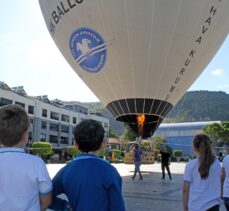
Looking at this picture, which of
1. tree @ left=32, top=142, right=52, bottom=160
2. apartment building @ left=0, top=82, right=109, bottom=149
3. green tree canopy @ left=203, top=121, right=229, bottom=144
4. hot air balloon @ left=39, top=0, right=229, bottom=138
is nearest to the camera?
hot air balloon @ left=39, top=0, right=229, bottom=138

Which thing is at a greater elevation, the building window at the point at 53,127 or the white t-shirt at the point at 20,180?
the building window at the point at 53,127

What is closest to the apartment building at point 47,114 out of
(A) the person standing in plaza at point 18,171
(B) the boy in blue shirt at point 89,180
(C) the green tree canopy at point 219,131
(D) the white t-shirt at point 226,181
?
(C) the green tree canopy at point 219,131

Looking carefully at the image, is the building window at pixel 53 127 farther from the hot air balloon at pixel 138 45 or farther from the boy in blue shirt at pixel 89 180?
the boy in blue shirt at pixel 89 180

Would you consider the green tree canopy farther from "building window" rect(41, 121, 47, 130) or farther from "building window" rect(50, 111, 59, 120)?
"building window" rect(41, 121, 47, 130)

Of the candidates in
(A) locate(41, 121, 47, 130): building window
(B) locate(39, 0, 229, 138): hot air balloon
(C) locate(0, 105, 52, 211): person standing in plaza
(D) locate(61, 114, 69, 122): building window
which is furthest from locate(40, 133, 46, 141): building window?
(C) locate(0, 105, 52, 211): person standing in plaza

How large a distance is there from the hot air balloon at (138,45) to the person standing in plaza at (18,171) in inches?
455

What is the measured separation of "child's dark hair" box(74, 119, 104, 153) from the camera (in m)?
2.56

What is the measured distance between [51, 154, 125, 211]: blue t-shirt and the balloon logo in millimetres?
11875

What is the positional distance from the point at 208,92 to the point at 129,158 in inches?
6908

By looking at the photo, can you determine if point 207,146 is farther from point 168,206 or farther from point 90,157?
point 168,206

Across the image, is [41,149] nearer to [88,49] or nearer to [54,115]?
[54,115]

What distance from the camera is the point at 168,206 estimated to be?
7.98 meters

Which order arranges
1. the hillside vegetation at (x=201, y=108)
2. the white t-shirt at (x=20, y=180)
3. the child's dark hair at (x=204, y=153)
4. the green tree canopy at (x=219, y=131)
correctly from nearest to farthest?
the white t-shirt at (x=20, y=180)
the child's dark hair at (x=204, y=153)
the green tree canopy at (x=219, y=131)
the hillside vegetation at (x=201, y=108)

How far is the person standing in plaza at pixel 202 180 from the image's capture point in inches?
148
